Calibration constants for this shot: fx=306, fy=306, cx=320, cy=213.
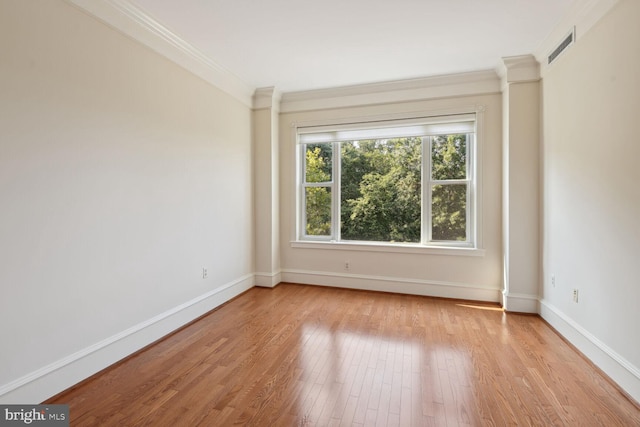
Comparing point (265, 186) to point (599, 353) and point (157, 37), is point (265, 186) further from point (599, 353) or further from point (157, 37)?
point (599, 353)

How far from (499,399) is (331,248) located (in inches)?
107

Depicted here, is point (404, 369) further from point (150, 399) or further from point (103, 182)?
point (103, 182)

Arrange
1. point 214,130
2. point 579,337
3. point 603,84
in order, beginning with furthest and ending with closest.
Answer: point 214,130
point 579,337
point 603,84

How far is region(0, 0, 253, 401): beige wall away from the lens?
1737 mm

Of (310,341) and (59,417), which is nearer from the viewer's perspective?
(59,417)

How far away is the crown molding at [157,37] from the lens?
2193 millimetres

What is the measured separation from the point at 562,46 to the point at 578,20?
0.29 meters

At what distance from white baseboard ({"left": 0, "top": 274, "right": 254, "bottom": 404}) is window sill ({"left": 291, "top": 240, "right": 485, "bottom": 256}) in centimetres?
157

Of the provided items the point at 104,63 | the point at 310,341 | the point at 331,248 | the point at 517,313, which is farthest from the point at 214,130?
the point at 517,313

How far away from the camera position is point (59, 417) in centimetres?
175

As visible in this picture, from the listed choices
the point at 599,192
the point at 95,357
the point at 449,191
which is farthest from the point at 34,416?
the point at 449,191

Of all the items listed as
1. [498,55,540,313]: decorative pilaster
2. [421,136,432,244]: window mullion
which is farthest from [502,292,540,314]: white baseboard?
[421,136,432,244]: window mullion

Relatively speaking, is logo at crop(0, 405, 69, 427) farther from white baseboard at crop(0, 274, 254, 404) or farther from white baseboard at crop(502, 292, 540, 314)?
white baseboard at crop(502, 292, 540, 314)

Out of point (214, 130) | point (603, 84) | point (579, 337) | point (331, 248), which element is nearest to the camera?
point (603, 84)
